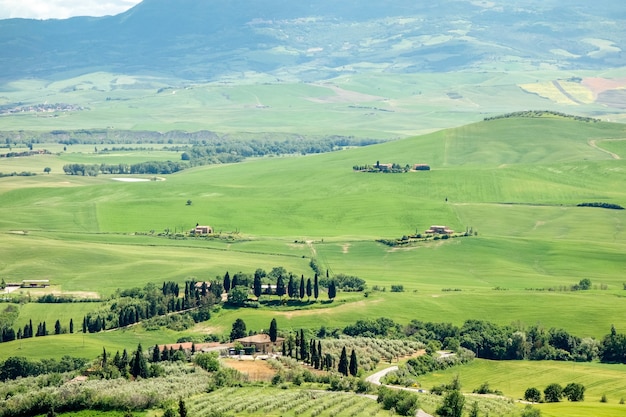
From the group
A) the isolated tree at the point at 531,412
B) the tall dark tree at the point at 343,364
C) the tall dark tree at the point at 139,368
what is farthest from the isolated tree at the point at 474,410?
the tall dark tree at the point at 139,368

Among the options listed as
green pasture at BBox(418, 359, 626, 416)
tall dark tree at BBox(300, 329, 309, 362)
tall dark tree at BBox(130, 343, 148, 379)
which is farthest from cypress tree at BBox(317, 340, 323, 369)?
tall dark tree at BBox(130, 343, 148, 379)

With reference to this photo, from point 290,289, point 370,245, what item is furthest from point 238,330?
point 370,245

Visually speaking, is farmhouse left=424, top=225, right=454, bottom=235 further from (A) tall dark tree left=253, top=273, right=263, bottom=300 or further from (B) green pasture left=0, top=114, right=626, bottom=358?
(A) tall dark tree left=253, top=273, right=263, bottom=300

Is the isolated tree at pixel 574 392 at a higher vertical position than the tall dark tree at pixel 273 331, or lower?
lower

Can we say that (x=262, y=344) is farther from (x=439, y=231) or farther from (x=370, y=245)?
(x=439, y=231)

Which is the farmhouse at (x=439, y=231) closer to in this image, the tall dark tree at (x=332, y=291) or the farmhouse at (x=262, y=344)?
the tall dark tree at (x=332, y=291)

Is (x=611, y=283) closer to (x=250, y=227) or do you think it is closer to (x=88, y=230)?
(x=250, y=227)
